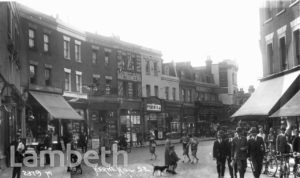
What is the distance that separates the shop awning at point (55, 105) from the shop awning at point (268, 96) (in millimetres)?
13331

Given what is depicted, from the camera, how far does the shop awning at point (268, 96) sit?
21.7 m

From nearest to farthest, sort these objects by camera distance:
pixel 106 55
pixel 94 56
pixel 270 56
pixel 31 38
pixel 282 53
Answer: pixel 282 53 < pixel 270 56 < pixel 31 38 < pixel 94 56 < pixel 106 55

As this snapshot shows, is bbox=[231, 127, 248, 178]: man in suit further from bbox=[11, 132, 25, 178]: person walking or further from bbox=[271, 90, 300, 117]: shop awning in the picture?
bbox=[11, 132, 25, 178]: person walking

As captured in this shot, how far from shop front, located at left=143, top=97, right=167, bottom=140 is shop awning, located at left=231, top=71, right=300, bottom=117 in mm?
26017

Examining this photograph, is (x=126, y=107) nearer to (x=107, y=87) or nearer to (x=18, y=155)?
(x=107, y=87)

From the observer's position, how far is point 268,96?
23.3 meters

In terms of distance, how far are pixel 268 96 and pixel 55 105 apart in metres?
16.0

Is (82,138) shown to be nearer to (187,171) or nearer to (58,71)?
(58,71)

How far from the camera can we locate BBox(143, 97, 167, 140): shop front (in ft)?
167

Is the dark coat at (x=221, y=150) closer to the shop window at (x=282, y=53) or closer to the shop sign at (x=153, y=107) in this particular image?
the shop window at (x=282, y=53)

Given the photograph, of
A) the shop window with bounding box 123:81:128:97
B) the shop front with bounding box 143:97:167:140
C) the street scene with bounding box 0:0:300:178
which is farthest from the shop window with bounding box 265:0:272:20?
the shop front with bounding box 143:97:167:140

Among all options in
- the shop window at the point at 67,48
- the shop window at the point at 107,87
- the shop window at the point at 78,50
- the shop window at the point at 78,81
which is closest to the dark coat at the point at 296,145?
the shop window at the point at 67,48

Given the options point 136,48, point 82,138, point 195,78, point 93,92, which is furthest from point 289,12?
point 195,78

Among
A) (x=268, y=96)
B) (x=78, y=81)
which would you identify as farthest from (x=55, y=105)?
(x=268, y=96)
